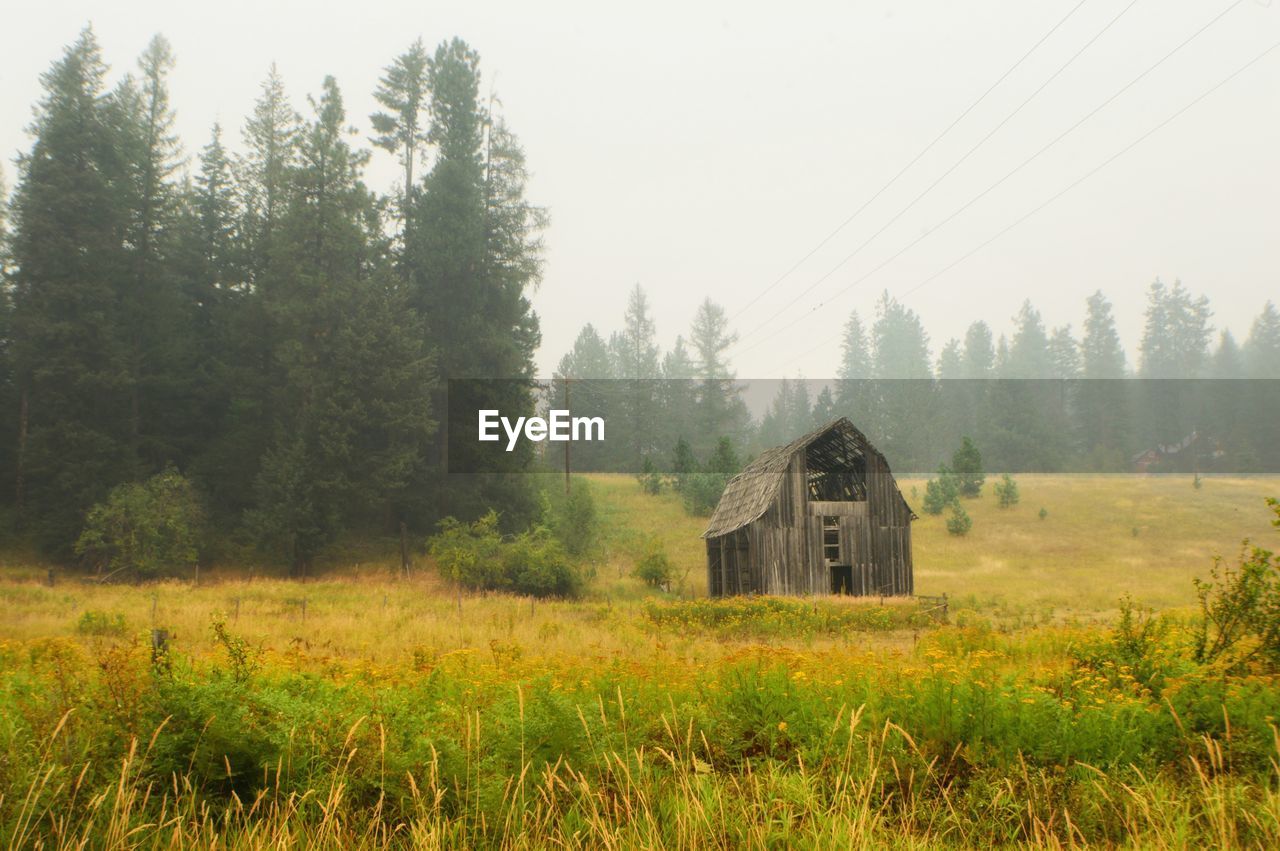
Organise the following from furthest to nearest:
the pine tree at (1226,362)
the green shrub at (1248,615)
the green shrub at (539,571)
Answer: the pine tree at (1226,362) < the green shrub at (539,571) < the green shrub at (1248,615)

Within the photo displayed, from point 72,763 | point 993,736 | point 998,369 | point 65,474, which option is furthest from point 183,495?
point 998,369

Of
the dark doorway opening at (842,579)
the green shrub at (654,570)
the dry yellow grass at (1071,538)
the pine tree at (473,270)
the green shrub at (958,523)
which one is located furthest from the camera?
the green shrub at (958,523)

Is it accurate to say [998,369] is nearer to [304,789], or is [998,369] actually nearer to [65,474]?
[65,474]

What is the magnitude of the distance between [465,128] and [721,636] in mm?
37530

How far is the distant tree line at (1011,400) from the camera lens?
79.1 metres

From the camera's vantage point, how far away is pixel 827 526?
29.5 meters

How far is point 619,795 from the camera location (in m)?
5.11

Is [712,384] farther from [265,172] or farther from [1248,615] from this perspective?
[1248,615]

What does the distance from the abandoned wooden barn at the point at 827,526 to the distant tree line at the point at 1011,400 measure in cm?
3806

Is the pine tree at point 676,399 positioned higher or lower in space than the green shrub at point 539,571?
higher

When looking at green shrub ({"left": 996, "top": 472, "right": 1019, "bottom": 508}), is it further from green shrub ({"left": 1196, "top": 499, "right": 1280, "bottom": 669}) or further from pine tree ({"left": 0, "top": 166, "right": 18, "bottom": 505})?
pine tree ({"left": 0, "top": 166, "right": 18, "bottom": 505})

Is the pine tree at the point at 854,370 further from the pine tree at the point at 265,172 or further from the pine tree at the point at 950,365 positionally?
the pine tree at the point at 265,172

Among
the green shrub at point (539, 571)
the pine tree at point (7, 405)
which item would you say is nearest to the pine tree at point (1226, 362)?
the green shrub at point (539, 571)

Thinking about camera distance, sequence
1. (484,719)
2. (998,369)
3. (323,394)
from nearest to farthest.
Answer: (484,719) → (323,394) → (998,369)
